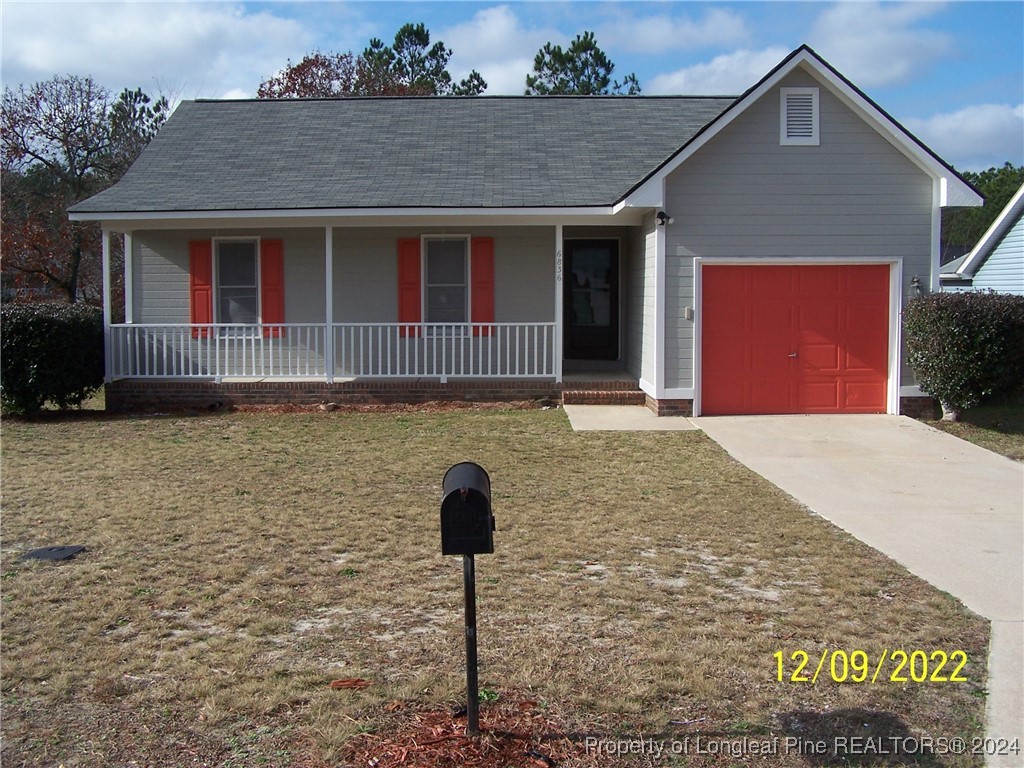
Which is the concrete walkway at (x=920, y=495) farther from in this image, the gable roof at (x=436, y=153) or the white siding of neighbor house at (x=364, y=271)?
the gable roof at (x=436, y=153)

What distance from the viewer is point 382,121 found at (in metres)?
17.1

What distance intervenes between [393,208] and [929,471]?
772 cm

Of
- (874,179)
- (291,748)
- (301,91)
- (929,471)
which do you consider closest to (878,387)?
(874,179)

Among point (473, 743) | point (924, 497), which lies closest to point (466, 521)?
point (473, 743)

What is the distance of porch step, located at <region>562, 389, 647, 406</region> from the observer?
13.8 metres

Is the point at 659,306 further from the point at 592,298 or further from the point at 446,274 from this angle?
the point at 592,298

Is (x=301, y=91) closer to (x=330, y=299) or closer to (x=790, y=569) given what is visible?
(x=330, y=299)

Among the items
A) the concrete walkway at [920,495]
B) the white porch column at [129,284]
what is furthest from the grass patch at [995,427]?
the white porch column at [129,284]

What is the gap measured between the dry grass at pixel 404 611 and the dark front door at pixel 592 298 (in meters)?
7.23

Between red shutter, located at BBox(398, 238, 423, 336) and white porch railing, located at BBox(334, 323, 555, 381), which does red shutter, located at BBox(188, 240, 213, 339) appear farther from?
red shutter, located at BBox(398, 238, 423, 336)

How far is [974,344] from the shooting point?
11477 millimetres

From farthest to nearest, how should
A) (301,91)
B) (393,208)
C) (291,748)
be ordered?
(301,91)
(393,208)
(291,748)

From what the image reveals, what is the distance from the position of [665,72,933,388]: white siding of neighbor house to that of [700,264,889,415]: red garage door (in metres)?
0.29

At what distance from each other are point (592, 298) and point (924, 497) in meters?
8.90
